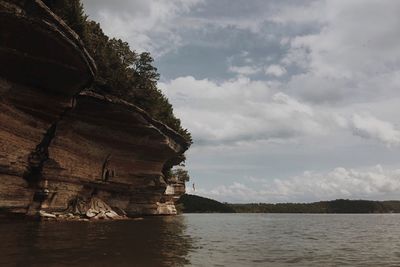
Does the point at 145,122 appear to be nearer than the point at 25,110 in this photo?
No

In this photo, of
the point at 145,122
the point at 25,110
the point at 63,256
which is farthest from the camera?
the point at 145,122

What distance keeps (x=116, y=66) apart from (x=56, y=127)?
10387mm

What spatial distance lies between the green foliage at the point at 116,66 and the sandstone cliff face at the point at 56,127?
296 cm

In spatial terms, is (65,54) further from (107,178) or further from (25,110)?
(107,178)

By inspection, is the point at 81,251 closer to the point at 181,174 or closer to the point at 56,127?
the point at 56,127

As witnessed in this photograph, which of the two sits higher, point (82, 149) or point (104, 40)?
point (104, 40)

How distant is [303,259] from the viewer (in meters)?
14.1

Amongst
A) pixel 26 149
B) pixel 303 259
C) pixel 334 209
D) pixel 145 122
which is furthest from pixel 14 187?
pixel 334 209

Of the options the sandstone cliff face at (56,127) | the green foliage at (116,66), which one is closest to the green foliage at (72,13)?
the green foliage at (116,66)

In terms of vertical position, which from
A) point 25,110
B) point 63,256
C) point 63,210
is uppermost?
point 25,110

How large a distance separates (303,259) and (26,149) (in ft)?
58.7

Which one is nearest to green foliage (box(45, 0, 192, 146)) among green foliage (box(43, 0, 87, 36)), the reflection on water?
green foliage (box(43, 0, 87, 36))

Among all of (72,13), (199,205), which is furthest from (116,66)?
(199,205)

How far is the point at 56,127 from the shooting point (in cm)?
2738
